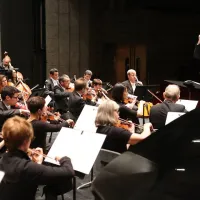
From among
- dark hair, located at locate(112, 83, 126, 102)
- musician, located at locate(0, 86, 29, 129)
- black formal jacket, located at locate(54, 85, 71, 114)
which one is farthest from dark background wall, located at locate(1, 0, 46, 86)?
musician, located at locate(0, 86, 29, 129)

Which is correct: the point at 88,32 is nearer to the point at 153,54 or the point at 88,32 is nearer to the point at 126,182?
the point at 153,54

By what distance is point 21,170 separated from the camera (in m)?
2.95

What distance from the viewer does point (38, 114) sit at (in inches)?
177

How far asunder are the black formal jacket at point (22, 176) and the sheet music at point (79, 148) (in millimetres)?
447

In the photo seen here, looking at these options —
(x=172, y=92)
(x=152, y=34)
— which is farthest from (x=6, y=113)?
(x=152, y=34)

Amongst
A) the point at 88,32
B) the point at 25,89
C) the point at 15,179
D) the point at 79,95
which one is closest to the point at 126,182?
the point at 15,179

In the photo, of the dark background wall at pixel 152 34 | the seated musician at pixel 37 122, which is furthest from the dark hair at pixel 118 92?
the dark background wall at pixel 152 34

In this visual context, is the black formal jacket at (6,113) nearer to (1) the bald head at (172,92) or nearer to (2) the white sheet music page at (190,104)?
(1) the bald head at (172,92)

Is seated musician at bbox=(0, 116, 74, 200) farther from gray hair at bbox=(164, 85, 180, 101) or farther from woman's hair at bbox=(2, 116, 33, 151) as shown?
gray hair at bbox=(164, 85, 180, 101)

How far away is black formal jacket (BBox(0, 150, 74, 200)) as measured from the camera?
9.72ft

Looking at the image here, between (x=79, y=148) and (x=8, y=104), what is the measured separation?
2055 millimetres

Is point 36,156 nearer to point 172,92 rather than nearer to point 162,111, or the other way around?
point 162,111

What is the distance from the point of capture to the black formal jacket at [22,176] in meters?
2.96

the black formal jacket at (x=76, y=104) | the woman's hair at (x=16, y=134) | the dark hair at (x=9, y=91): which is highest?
the woman's hair at (x=16, y=134)
